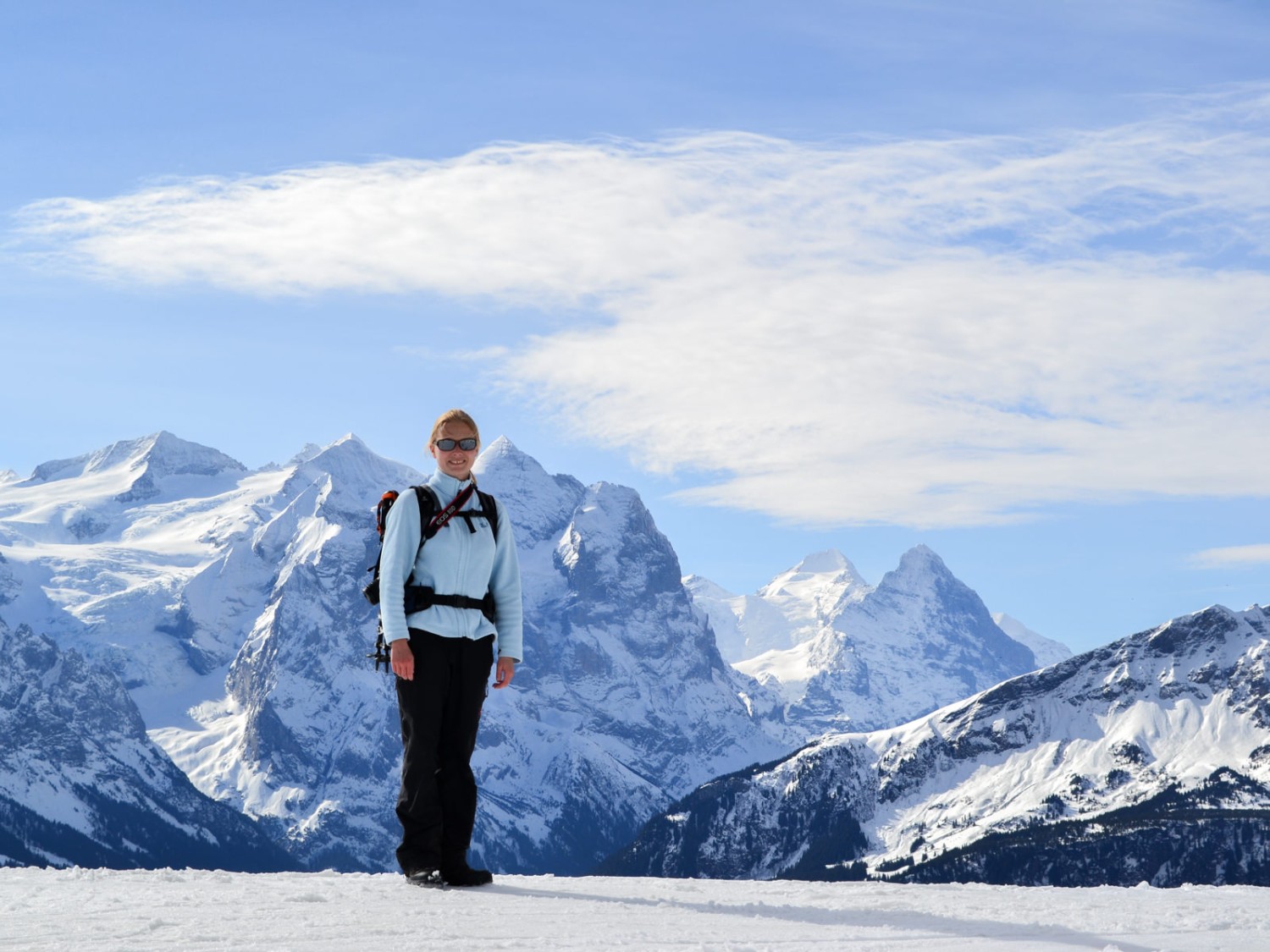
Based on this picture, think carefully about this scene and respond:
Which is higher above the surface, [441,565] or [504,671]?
[441,565]

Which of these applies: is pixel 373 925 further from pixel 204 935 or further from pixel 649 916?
pixel 649 916

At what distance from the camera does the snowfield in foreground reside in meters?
12.1

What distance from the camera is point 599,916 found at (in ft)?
45.2

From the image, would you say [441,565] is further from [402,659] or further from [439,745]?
[439,745]

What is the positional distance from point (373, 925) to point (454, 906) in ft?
4.40

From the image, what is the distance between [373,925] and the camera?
12617 mm

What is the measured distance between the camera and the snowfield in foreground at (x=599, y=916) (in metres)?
12.1

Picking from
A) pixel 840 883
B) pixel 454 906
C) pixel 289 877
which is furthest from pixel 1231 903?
pixel 289 877

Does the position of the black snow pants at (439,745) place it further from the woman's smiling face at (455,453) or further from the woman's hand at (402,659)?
the woman's smiling face at (455,453)

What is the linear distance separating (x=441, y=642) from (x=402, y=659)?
1.87ft

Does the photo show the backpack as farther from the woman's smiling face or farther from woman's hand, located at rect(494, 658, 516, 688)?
woman's hand, located at rect(494, 658, 516, 688)

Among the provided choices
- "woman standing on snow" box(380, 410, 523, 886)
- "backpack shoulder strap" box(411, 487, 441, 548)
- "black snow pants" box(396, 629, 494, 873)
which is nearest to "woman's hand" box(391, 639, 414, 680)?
"woman standing on snow" box(380, 410, 523, 886)

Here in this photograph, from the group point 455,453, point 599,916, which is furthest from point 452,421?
point 599,916

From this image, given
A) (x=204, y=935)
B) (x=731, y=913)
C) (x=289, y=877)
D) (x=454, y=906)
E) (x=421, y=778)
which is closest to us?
(x=204, y=935)
